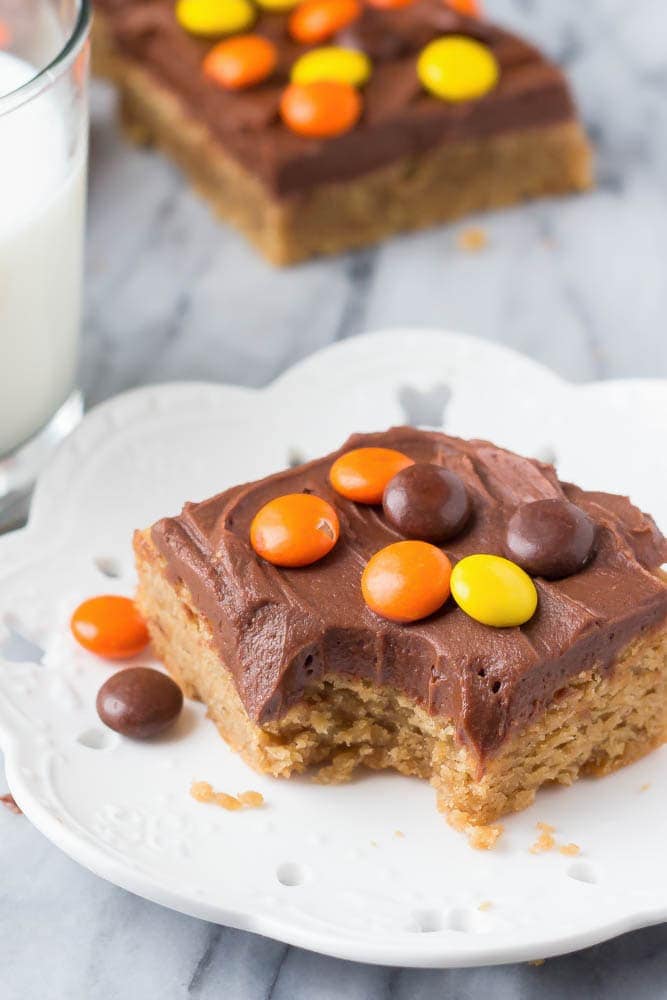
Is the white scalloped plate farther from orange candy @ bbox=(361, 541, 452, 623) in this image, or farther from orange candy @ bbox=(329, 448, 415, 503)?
orange candy @ bbox=(329, 448, 415, 503)

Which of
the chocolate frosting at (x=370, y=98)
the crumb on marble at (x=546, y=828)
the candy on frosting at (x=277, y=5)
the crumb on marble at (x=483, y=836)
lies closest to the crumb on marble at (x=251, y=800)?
the crumb on marble at (x=483, y=836)

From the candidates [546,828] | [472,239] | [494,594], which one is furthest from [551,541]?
[472,239]

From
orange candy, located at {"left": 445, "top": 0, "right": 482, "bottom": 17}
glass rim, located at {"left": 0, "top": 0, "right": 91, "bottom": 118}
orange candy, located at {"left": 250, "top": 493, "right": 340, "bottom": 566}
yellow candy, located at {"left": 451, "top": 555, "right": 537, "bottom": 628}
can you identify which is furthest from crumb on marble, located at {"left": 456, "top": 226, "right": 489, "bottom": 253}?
yellow candy, located at {"left": 451, "top": 555, "right": 537, "bottom": 628}

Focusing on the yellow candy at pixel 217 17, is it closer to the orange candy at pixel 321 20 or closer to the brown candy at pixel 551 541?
the orange candy at pixel 321 20

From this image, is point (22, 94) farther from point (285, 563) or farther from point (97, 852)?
point (97, 852)

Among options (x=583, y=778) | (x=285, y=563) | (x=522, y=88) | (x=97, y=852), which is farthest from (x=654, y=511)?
(x=522, y=88)

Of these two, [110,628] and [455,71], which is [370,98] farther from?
[110,628]
